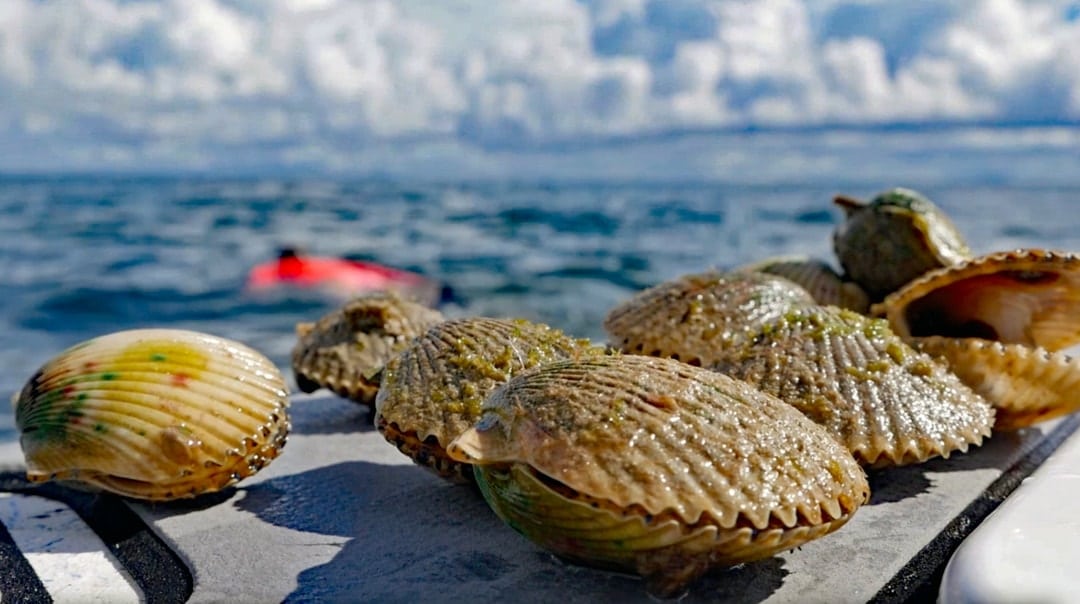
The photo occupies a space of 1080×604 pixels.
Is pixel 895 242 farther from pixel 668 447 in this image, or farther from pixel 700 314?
pixel 668 447

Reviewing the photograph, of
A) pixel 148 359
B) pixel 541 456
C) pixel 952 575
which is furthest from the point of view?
pixel 148 359

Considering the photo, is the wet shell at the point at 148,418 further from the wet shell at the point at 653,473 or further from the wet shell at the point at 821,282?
the wet shell at the point at 821,282

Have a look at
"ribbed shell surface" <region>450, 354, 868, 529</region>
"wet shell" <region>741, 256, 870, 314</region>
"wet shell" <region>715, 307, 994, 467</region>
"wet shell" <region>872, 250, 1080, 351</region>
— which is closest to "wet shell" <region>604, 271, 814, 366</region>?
"wet shell" <region>715, 307, 994, 467</region>

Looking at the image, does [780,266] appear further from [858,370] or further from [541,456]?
[541,456]

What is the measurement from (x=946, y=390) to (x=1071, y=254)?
812 millimetres

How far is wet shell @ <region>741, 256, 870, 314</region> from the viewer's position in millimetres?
4164

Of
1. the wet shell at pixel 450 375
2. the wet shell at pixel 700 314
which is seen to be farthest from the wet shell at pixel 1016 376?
the wet shell at pixel 450 375

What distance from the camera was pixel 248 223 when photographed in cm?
3331

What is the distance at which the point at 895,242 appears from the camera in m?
4.01

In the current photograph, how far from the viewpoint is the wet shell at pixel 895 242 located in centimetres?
393

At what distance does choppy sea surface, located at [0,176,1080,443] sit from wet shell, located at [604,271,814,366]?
459 cm

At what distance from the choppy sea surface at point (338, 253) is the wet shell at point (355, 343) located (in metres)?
3.76

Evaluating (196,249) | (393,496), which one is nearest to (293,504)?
(393,496)

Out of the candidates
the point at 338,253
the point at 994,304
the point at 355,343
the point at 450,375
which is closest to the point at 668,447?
the point at 450,375
